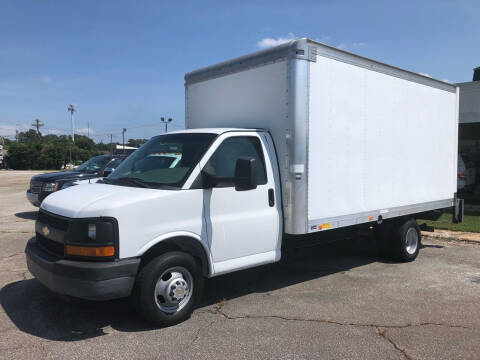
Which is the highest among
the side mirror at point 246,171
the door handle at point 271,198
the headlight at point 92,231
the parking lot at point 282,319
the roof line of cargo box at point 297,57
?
the roof line of cargo box at point 297,57

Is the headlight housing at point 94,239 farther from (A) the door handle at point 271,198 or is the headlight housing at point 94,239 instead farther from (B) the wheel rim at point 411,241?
(B) the wheel rim at point 411,241

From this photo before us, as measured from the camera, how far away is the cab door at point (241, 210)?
496 centimetres

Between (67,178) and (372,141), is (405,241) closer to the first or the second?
(372,141)

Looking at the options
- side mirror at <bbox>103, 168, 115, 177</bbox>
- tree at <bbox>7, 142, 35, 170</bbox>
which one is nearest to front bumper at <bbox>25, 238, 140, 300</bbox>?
side mirror at <bbox>103, 168, 115, 177</bbox>

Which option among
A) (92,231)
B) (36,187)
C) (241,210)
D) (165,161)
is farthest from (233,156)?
(36,187)

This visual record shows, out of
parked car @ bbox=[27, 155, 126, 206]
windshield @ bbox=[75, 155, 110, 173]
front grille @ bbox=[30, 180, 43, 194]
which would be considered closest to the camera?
parked car @ bbox=[27, 155, 126, 206]

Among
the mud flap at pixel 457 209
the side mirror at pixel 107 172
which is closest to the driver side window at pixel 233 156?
the mud flap at pixel 457 209

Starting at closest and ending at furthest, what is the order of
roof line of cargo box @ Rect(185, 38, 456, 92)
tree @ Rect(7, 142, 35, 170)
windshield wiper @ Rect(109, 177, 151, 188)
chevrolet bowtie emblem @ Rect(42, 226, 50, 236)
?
chevrolet bowtie emblem @ Rect(42, 226, 50, 236), windshield wiper @ Rect(109, 177, 151, 188), roof line of cargo box @ Rect(185, 38, 456, 92), tree @ Rect(7, 142, 35, 170)

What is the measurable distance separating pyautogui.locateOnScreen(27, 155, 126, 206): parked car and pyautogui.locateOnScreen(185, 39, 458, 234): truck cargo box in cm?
574

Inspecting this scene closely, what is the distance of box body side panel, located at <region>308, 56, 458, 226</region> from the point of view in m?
5.66

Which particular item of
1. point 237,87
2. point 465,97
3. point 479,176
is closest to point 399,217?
point 237,87

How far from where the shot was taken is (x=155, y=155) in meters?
5.42

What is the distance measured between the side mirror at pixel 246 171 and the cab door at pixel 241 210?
0.30 feet

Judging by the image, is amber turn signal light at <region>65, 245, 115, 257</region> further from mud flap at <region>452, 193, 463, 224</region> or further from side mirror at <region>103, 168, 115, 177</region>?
side mirror at <region>103, 168, 115, 177</region>
